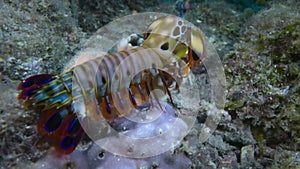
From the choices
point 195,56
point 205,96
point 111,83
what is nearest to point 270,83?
point 205,96

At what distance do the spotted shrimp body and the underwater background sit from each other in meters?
0.14

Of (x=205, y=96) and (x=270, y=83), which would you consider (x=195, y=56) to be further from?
(x=270, y=83)

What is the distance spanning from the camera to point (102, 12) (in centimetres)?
686

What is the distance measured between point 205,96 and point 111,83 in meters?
1.87

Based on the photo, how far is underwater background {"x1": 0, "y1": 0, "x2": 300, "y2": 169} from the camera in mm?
2254

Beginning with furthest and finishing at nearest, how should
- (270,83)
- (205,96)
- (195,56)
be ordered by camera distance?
(205,96)
(270,83)
(195,56)

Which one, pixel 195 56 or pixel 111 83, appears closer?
pixel 111 83

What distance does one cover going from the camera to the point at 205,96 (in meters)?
4.11

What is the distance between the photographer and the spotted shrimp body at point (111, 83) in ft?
7.50

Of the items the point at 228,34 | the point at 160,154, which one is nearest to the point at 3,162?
the point at 160,154

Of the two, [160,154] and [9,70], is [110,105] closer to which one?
[160,154]

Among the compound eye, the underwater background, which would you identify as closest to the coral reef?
the underwater background

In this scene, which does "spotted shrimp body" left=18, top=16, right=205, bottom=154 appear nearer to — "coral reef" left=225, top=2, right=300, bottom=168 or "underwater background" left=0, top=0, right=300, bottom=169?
"underwater background" left=0, top=0, right=300, bottom=169

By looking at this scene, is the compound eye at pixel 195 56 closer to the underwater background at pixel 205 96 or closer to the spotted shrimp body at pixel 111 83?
the spotted shrimp body at pixel 111 83
